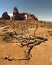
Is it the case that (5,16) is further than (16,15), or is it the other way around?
(5,16)

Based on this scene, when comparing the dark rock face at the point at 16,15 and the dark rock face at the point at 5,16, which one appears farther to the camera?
the dark rock face at the point at 5,16

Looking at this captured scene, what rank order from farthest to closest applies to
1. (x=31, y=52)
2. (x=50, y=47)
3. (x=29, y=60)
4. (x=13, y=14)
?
(x=13, y=14) < (x=50, y=47) < (x=31, y=52) < (x=29, y=60)

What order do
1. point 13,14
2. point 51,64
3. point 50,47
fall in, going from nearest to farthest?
point 51,64, point 50,47, point 13,14

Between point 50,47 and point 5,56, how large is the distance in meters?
4.99

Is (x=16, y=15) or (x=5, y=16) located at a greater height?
(x=16, y=15)

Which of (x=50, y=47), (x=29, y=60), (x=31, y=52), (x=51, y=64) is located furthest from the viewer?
(x=50, y=47)

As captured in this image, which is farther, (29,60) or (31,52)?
(31,52)

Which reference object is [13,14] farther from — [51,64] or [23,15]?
[51,64]

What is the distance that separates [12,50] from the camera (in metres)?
15.9

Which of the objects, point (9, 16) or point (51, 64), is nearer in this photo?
point (51, 64)

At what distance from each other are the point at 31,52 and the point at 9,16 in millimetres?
63886

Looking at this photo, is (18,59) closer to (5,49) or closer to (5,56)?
(5,56)

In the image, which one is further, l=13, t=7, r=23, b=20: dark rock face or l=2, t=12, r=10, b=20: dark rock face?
l=2, t=12, r=10, b=20: dark rock face

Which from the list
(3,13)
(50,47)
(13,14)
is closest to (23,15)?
(13,14)
